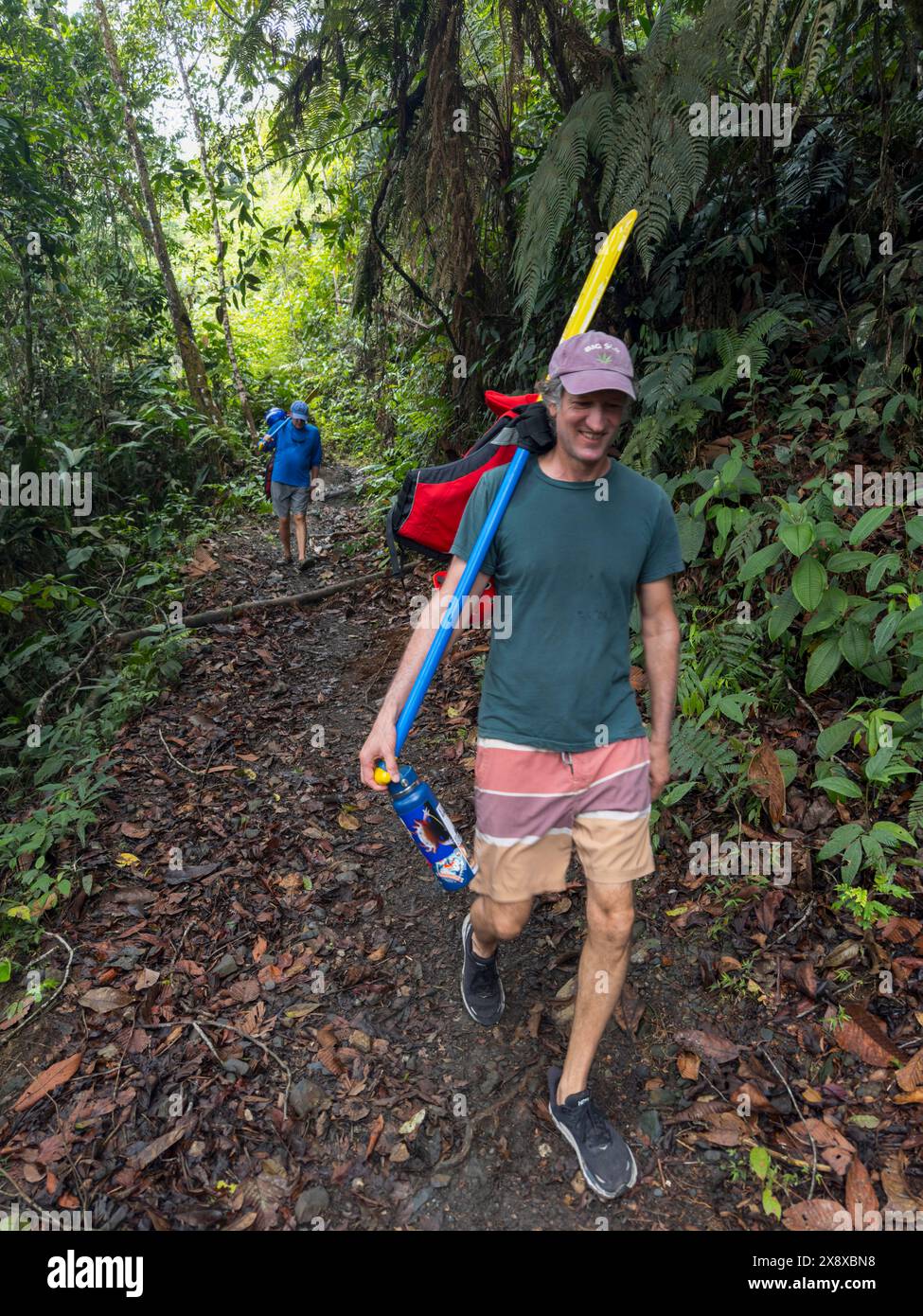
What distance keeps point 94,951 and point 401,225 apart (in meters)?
6.17

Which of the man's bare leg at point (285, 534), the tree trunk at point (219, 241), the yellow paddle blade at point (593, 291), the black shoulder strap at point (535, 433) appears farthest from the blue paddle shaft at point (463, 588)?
the man's bare leg at point (285, 534)

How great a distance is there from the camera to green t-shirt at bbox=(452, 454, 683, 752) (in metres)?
2.62

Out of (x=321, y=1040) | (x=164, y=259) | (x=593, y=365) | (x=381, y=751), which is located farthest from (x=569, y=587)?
(x=164, y=259)

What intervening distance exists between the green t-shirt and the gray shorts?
7.03 meters

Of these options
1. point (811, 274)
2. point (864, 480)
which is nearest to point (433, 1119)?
point (864, 480)

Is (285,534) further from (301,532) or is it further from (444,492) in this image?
(444,492)

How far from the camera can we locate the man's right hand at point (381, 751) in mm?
2633

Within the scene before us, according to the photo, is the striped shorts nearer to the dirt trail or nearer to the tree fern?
the dirt trail

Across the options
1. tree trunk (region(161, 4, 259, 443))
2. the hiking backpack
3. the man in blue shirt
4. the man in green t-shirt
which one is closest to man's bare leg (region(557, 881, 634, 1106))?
the man in green t-shirt

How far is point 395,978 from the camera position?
12.0 ft

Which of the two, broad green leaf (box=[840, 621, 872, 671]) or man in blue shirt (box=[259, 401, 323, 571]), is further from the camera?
man in blue shirt (box=[259, 401, 323, 571])

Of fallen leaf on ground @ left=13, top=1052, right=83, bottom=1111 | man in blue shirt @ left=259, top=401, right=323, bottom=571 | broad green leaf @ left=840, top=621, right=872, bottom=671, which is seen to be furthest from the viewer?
man in blue shirt @ left=259, top=401, right=323, bottom=571

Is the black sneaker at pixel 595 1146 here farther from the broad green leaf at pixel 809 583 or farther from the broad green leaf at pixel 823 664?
the broad green leaf at pixel 809 583

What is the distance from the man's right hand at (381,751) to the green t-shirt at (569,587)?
391 mm
